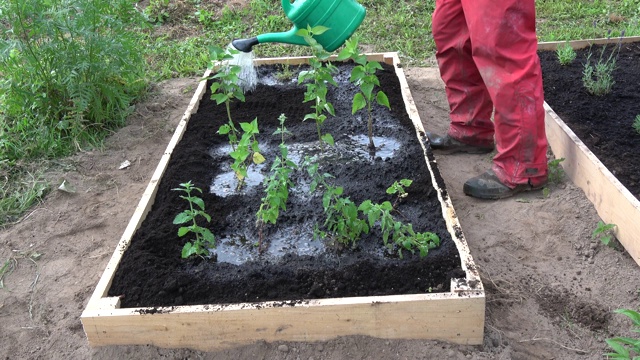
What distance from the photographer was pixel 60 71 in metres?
3.83

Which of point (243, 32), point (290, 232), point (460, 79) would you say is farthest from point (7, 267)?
point (243, 32)

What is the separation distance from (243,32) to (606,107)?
140 inches

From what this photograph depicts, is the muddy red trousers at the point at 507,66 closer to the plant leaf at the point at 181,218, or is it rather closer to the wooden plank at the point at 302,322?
the wooden plank at the point at 302,322

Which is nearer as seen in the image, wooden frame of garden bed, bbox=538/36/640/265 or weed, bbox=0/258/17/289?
wooden frame of garden bed, bbox=538/36/640/265

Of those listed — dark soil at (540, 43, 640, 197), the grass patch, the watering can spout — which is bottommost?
the grass patch

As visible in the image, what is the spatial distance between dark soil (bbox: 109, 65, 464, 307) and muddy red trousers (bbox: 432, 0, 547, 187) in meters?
0.49

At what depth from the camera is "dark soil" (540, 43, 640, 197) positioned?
9.83 ft

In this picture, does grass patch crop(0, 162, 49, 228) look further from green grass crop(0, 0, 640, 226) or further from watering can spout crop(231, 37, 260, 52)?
watering can spout crop(231, 37, 260, 52)

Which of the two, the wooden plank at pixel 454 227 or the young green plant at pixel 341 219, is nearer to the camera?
the wooden plank at pixel 454 227

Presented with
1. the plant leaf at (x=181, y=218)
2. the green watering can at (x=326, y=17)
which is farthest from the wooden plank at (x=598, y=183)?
the plant leaf at (x=181, y=218)

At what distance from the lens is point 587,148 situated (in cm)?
304

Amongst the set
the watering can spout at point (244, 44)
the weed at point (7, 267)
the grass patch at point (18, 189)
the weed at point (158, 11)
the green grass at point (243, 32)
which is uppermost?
the watering can spout at point (244, 44)

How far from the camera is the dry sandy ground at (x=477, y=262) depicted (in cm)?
220

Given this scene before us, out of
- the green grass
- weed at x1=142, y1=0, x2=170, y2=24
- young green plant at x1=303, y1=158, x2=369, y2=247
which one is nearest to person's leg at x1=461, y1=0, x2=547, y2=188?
young green plant at x1=303, y1=158, x2=369, y2=247
